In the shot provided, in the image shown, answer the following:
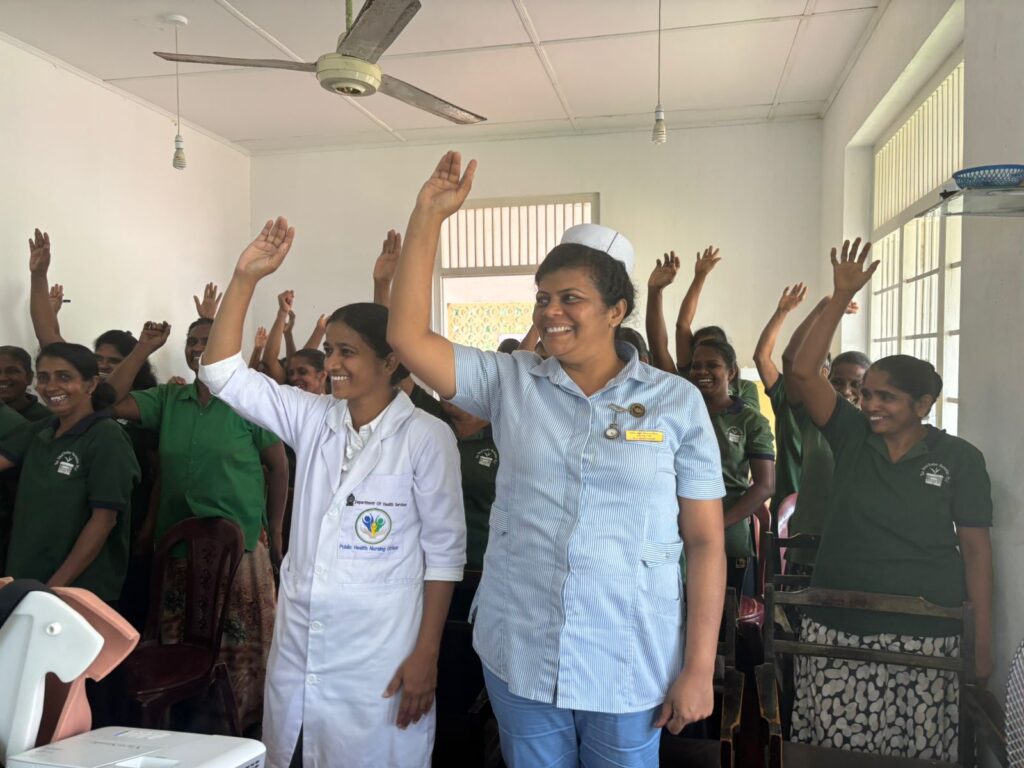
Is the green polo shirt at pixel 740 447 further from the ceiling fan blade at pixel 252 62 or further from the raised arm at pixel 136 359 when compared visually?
the raised arm at pixel 136 359

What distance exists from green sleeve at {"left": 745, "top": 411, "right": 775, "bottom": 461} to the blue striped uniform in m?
1.57

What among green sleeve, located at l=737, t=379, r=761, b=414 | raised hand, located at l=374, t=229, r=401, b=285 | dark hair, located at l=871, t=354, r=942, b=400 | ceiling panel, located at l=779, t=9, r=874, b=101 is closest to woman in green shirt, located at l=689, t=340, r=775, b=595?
green sleeve, located at l=737, t=379, r=761, b=414

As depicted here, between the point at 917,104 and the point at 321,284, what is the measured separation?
4.19m

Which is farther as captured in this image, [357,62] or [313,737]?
[357,62]

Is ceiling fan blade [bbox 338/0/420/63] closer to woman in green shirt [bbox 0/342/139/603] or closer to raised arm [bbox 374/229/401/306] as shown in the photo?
raised arm [bbox 374/229/401/306]

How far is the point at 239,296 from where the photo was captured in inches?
61.2

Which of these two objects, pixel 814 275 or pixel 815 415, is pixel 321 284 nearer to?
pixel 814 275

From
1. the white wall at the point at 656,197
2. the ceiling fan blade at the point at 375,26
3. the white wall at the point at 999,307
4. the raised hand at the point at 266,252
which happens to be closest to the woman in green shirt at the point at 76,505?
the raised hand at the point at 266,252

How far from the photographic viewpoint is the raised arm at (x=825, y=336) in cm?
194

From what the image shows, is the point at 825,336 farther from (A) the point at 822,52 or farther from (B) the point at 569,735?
(A) the point at 822,52

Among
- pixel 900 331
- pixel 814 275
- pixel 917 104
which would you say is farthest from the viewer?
pixel 814 275

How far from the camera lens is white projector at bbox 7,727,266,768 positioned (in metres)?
0.85

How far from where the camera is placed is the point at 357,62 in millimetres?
2398

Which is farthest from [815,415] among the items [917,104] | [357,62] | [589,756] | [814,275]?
[814,275]
